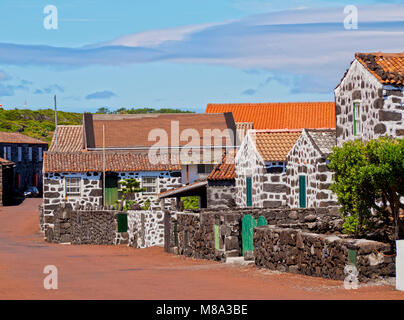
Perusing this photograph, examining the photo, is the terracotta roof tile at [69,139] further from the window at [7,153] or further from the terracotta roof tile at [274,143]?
the terracotta roof tile at [274,143]

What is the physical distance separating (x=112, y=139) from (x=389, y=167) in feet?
134

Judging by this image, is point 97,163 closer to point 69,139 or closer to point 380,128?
point 69,139

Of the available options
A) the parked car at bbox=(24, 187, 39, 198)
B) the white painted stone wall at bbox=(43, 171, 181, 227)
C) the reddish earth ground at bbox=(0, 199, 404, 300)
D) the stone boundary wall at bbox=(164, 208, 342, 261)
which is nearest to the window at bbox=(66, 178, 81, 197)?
the white painted stone wall at bbox=(43, 171, 181, 227)

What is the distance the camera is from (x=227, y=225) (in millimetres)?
25359

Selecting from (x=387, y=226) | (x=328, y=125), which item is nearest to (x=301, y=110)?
(x=328, y=125)

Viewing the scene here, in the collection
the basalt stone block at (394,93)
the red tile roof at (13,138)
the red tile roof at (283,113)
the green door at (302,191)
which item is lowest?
the green door at (302,191)

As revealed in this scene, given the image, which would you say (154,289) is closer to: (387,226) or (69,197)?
(387,226)

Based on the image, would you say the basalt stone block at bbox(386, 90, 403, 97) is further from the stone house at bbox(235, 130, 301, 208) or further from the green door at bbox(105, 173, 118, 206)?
the green door at bbox(105, 173, 118, 206)

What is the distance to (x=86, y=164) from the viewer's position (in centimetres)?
4978

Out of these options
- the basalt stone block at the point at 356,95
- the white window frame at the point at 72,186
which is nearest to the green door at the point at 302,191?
the basalt stone block at the point at 356,95

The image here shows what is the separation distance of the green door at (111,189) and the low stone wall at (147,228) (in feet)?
31.3

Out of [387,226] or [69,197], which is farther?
[69,197]

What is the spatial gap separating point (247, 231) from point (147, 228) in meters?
13.8

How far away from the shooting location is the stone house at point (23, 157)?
79.9 m
